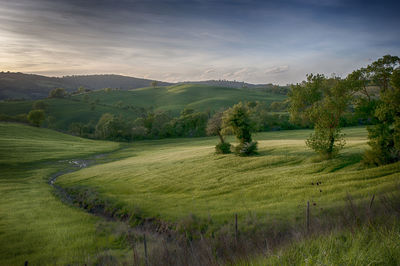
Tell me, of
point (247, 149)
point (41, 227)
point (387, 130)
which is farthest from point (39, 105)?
point (387, 130)

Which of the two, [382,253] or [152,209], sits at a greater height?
[382,253]

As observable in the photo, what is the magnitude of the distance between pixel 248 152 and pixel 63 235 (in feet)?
81.3

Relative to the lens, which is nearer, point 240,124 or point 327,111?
point 327,111

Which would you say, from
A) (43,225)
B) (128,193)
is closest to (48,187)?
(128,193)

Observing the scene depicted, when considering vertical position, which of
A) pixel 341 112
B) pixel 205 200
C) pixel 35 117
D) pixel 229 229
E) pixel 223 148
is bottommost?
pixel 205 200

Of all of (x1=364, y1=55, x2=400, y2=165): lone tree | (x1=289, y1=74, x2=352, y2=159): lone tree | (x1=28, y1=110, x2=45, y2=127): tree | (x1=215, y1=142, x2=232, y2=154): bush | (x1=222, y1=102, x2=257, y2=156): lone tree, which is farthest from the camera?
(x1=28, y1=110, x2=45, y2=127): tree

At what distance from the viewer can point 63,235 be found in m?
16.2

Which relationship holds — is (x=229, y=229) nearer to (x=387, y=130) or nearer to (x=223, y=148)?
(x=387, y=130)

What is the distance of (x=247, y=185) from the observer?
919 inches

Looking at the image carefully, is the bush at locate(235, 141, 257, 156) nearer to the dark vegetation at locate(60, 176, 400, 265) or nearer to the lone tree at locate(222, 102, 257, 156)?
the lone tree at locate(222, 102, 257, 156)

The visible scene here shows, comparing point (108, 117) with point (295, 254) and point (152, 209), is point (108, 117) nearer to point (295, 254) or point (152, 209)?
point (152, 209)

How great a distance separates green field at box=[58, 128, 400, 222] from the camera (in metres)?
16.8

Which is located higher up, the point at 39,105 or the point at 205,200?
the point at 39,105

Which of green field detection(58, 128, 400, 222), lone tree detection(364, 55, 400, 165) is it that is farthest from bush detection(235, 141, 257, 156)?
lone tree detection(364, 55, 400, 165)
